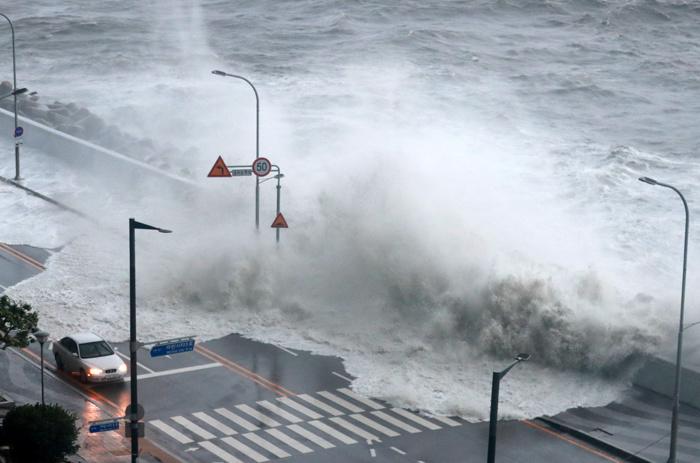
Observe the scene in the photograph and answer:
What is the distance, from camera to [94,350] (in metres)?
33.6

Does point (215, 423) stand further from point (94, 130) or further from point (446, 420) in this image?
point (94, 130)

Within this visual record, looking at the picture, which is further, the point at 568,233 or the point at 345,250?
the point at 568,233

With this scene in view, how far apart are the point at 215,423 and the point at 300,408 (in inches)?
99.6

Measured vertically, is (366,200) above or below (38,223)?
above

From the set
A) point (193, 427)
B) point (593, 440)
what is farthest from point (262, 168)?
point (593, 440)

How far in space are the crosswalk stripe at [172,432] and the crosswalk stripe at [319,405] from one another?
4.04 metres

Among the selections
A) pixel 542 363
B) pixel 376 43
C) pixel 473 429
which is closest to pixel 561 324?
pixel 542 363

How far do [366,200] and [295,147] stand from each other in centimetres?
2617

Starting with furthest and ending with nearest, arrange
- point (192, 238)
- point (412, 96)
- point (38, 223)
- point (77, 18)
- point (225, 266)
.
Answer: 1. point (77, 18)
2. point (412, 96)
3. point (38, 223)
4. point (192, 238)
5. point (225, 266)

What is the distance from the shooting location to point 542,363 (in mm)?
35625

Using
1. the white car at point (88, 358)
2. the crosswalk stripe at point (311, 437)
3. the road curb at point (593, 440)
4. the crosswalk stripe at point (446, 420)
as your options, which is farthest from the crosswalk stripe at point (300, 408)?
the road curb at point (593, 440)

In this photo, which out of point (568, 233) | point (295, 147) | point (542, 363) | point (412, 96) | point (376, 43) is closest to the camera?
point (542, 363)

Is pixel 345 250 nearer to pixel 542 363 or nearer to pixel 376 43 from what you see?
pixel 542 363

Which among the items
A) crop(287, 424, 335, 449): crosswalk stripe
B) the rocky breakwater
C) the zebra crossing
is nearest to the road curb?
the zebra crossing
